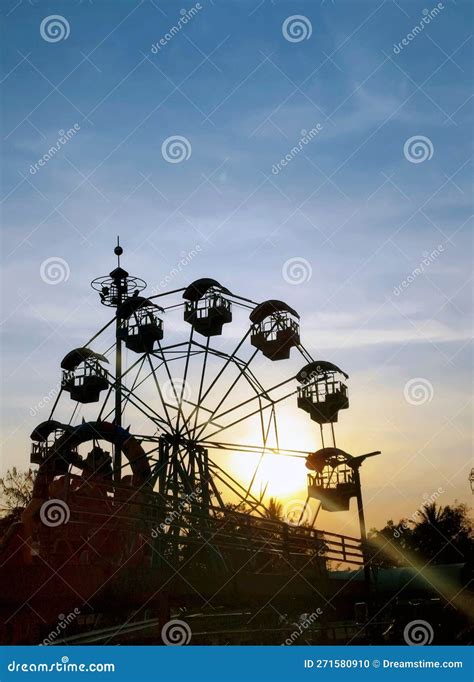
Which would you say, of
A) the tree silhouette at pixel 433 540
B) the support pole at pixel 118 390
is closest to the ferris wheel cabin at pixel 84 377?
the support pole at pixel 118 390

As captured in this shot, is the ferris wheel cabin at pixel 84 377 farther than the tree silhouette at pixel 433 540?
No

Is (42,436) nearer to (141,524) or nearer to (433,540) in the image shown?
(141,524)

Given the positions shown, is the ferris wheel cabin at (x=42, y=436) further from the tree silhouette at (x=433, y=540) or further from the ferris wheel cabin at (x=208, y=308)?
the tree silhouette at (x=433, y=540)

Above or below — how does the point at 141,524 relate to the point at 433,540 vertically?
below

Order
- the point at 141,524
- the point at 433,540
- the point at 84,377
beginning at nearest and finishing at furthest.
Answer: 1. the point at 141,524
2. the point at 84,377
3. the point at 433,540

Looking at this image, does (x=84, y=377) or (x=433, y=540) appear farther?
(x=433, y=540)

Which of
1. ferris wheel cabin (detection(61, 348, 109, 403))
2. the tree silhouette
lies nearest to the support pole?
ferris wheel cabin (detection(61, 348, 109, 403))

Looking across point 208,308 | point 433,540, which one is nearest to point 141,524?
point 208,308

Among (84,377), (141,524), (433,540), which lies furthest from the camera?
(433,540)

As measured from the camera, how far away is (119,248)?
113 ft

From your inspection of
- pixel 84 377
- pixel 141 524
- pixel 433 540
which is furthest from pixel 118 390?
pixel 433 540

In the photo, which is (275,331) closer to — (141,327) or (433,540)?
(141,327)

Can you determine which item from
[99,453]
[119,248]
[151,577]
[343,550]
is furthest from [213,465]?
[119,248]

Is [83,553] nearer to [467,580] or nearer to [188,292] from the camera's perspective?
[188,292]
